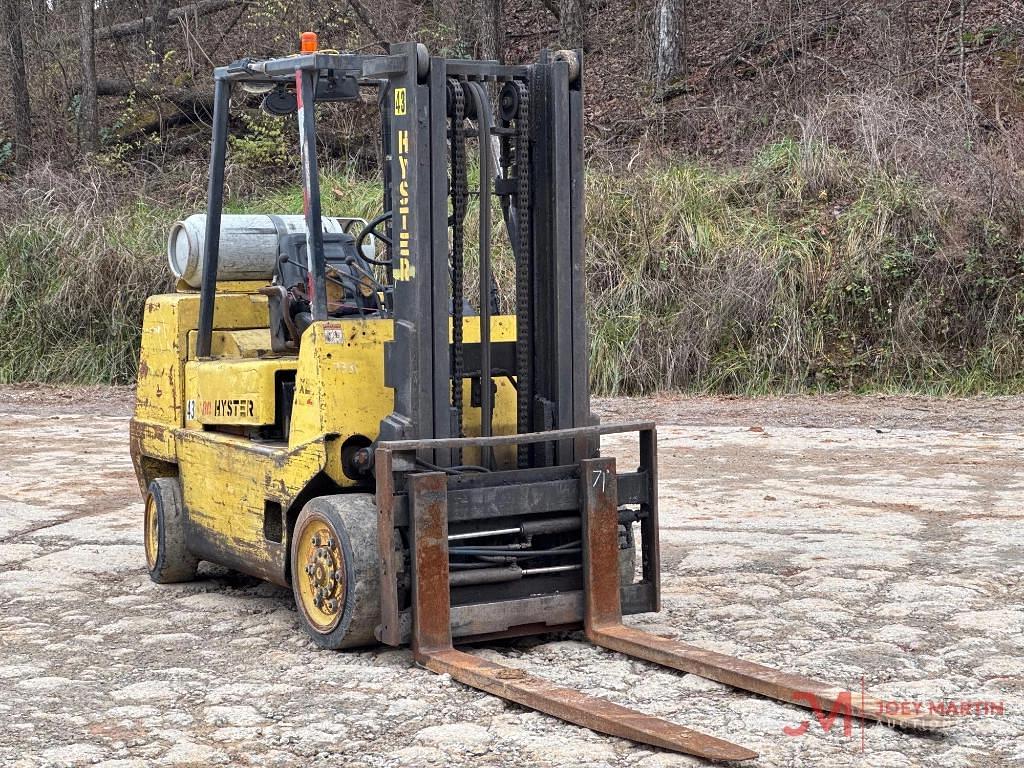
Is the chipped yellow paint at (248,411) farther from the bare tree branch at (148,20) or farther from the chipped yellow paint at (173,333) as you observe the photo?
the bare tree branch at (148,20)

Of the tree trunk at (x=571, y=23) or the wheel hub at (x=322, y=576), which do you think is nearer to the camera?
the wheel hub at (x=322, y=576)

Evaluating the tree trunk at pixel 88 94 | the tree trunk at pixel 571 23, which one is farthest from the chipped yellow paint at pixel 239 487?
the tree trunk at pixel 88 94

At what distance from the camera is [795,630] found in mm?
5926

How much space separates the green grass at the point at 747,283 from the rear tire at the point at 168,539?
881cm

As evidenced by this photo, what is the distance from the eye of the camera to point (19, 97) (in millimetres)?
23078

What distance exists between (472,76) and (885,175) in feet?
39.0

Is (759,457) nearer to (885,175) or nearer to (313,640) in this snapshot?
(313,640)

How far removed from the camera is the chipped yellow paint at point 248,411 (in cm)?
575

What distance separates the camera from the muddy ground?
4.51 m

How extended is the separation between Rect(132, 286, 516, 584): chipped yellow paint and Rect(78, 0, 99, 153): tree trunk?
16.2 m

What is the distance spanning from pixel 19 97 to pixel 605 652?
20.1m

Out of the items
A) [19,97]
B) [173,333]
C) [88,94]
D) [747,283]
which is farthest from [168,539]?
[19,97]

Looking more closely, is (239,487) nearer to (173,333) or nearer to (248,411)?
(248,411)

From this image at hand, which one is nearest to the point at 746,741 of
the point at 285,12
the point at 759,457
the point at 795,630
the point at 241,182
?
the point at 795,630
